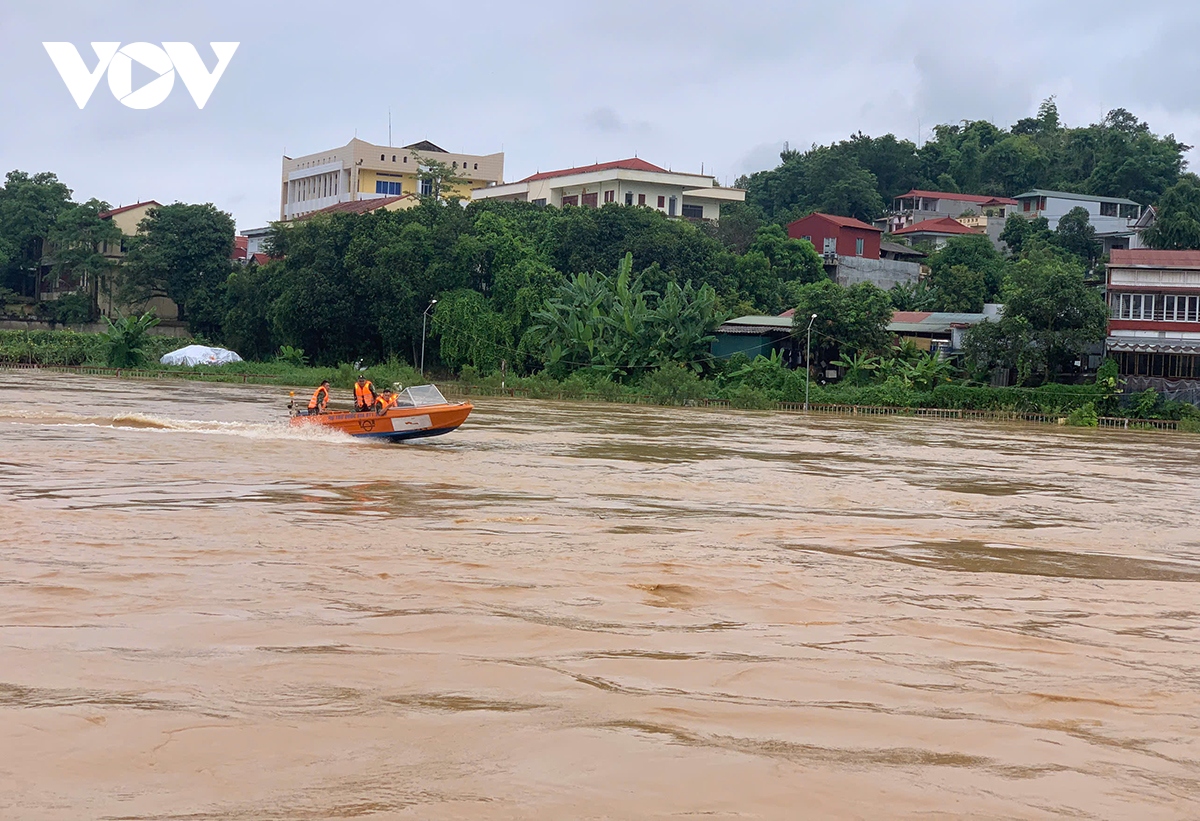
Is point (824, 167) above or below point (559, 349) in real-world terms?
above

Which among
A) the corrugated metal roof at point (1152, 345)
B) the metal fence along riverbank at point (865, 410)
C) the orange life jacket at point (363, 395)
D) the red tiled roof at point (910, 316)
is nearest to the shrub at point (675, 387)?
the metal fence along riverbank at point (865, 410)

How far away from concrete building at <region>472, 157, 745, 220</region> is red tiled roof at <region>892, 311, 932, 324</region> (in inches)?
661

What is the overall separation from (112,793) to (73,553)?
579 centimetres

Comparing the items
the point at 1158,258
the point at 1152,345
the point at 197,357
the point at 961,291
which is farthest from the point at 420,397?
the point at 961,291

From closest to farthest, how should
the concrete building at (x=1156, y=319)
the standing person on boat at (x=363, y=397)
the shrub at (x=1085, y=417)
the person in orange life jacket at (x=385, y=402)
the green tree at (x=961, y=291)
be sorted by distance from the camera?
the person in orange life jacket at (x=385, y=402), the standing person on boat at (x=363, y=397), the shrub at (x=1085, y=417), the concrete building at (x=1156, y=319), the green tree at (x=961, y=291)

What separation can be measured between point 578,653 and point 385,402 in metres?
16.8

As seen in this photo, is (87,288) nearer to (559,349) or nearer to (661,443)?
(559,349)

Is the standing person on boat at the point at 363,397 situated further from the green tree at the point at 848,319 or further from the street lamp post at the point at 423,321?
the street lamp post at the point at 423,321

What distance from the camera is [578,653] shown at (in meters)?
7.35

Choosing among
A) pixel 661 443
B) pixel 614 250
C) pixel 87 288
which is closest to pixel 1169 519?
pixel 661 443

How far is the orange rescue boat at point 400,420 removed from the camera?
910 inches

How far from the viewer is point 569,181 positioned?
7000 cm

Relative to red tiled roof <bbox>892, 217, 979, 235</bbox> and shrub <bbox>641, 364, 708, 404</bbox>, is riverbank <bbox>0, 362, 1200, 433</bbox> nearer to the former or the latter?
shrub <bbox>641, 364, 708, 404</bbox>

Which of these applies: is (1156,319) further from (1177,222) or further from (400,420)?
(400,420)
